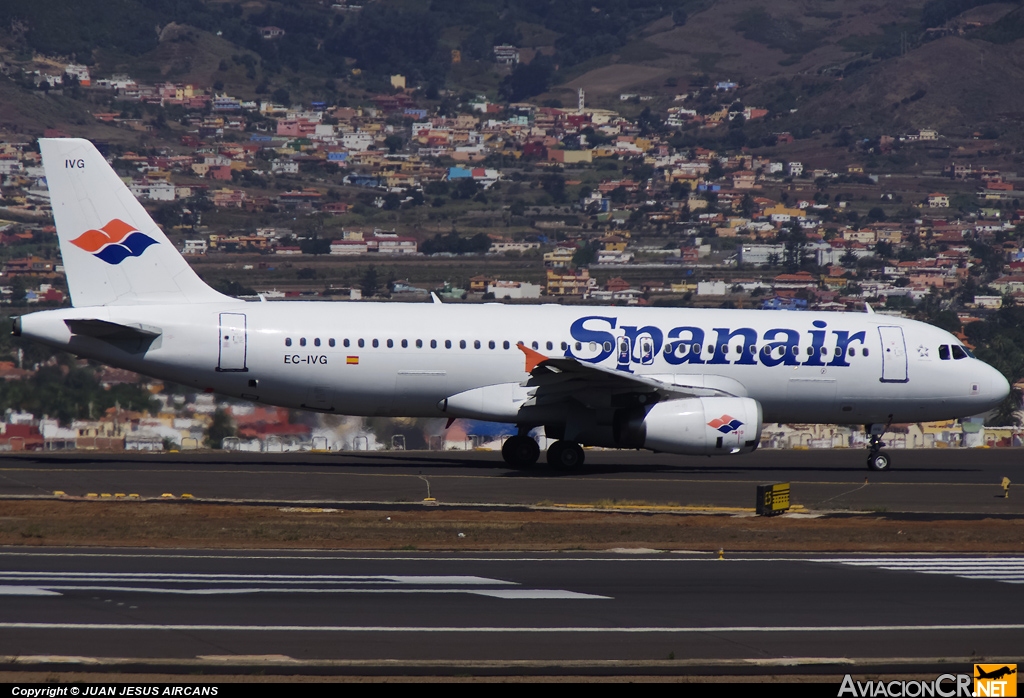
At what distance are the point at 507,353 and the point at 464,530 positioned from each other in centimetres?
1016

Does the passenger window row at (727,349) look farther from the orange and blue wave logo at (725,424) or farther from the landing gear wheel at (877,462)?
the orange and blue wave logo at (725,424)

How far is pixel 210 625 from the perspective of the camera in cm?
1499

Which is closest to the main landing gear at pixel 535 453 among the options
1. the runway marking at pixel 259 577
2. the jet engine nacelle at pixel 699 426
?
the jet engine nacelle at pixel 699 426

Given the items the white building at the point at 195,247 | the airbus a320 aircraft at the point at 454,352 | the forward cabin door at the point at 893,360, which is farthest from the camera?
the white building at the point at 195,247

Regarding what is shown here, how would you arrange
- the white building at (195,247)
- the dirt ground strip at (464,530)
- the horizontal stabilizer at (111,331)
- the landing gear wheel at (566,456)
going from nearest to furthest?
the dirt ground strip at (464,530) < the horizontal stabilizer at (111,331) < the landing gear wheel at (566,456) < the white building at (195,247)

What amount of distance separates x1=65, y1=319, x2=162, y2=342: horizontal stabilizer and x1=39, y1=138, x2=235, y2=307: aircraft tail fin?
3.41 ft

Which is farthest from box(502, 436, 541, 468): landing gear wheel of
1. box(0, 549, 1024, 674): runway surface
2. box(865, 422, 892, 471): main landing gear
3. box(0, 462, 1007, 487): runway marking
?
box(0, 549, 1024, 674): runway surface

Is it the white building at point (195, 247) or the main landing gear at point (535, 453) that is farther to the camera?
the white building at point (195, 247)

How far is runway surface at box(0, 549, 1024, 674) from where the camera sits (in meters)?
13.9

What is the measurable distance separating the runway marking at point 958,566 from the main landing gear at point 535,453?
41.9 ft

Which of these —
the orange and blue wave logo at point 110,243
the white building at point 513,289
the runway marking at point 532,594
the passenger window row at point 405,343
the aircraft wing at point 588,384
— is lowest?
the runway marking at point 532,594

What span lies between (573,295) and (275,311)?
91.8 meters

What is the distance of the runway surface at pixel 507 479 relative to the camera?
93.9 feet

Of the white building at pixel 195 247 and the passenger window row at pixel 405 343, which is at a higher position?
the white building at pixel 195 247
